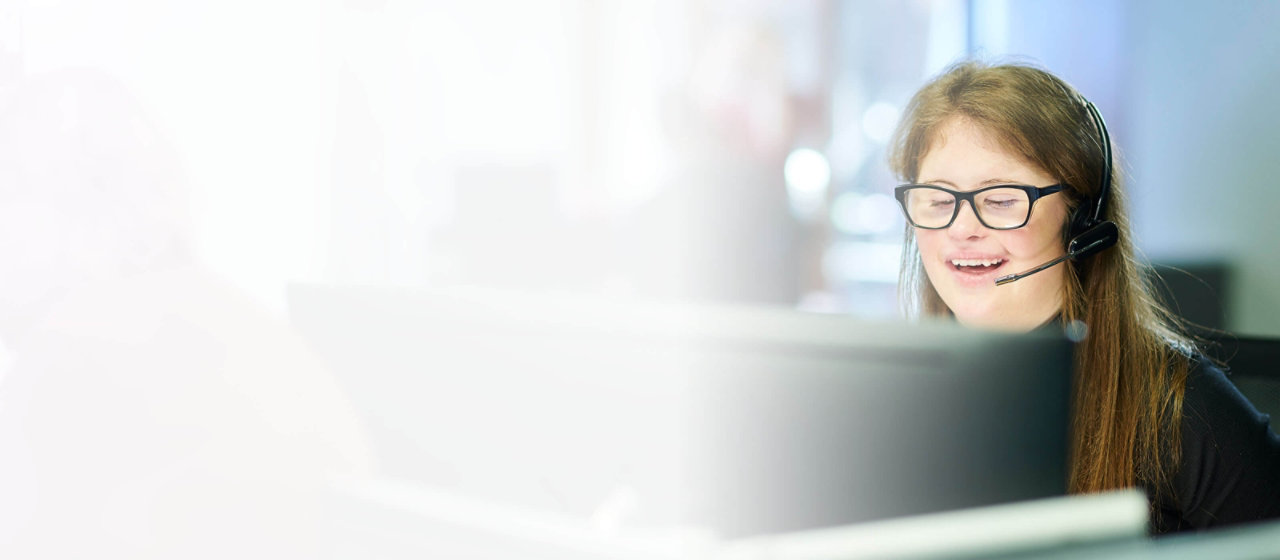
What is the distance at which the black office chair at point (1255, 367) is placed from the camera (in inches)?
43.8

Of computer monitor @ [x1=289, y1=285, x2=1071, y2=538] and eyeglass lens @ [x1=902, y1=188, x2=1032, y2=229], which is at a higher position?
eyeglass lens @ [x1=902, y1=188, x2=1032, y2=229]

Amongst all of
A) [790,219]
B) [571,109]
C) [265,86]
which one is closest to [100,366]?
[265,86]

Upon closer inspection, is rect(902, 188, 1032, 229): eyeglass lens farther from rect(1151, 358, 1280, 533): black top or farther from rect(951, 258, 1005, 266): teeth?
rect(1151, 358, 1280, 533): black top

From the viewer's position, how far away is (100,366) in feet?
3.55

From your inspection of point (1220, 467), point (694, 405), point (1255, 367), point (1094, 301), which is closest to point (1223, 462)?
point (1220, 467)

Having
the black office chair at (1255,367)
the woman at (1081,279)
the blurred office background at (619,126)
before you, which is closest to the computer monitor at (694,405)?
the blurred office background at (619,126)

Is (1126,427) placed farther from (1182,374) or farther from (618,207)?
(618,207)

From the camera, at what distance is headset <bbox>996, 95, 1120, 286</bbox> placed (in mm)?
991

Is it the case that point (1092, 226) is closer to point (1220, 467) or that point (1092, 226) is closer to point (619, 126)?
point (1220, 467)

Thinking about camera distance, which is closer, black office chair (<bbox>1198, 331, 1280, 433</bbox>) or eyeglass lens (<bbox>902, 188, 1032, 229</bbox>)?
eyeglass lens (<bbox>902, 188, 1032, 229</bbox>)

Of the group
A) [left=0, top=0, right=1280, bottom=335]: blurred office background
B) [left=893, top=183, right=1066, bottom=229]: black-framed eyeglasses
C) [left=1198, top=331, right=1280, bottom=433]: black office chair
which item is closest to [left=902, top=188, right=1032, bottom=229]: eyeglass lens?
[left=893, top=183, right=1066, bottom=229]: black-framed eyeglasses

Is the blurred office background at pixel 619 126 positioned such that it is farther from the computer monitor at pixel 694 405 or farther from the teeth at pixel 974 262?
the teeth at pixel 974 262

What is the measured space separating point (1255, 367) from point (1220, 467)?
1.03 ft

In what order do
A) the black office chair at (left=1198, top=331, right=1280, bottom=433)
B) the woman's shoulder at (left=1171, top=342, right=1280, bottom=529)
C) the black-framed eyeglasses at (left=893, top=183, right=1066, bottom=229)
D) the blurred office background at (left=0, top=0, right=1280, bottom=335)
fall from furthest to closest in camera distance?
the blurred office background at (left=0, top=0, right=1280, bottom=335)
the black office chair at (left=1198, top=331, right=1280, bottom=433)
the black-framed eyeglasses at (left=893, top=183, right=1066, bottom=229)
the woman's shoulder at (left=1171, top=342, right=1280, bottom=529)
